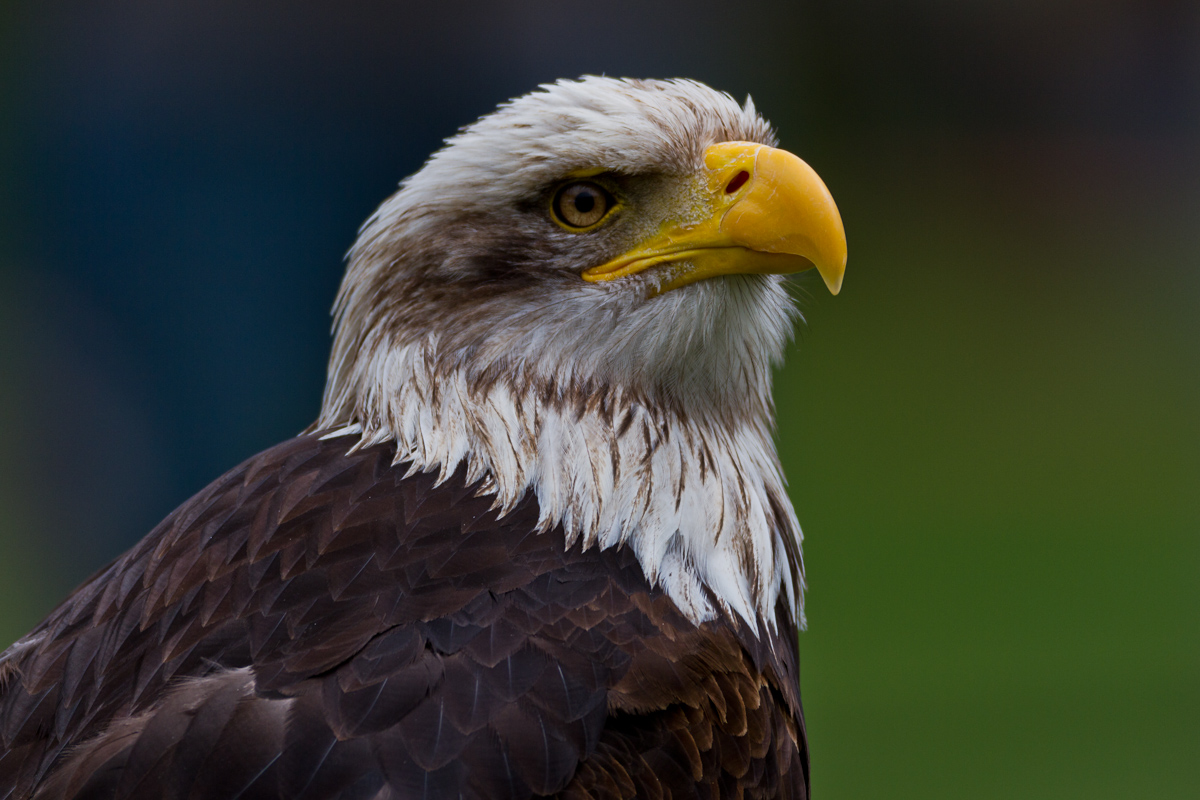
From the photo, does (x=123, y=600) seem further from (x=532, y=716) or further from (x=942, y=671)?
(x=942, y=671)

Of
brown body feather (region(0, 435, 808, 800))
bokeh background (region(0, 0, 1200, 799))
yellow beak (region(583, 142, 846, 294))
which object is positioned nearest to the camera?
brown body feather (region(0, 435, 808, 800))

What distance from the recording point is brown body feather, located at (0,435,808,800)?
156cm

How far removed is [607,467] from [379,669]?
58cm

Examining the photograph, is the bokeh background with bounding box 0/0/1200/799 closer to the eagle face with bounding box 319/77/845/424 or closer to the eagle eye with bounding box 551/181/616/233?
the eagle face with bounding box 319/77/845/424

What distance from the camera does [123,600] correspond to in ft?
6.28

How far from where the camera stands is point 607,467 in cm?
205

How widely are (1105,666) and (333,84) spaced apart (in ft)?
19.9

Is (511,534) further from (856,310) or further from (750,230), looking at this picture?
(856,310)

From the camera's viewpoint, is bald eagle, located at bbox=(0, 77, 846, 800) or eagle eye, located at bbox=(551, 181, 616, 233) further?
eagle eye, located at bbox=(551, 181, 616, 233)

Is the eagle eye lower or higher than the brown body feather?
higher

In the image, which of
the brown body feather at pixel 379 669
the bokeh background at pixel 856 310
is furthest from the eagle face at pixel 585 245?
the bokeh background at pixel 856 310

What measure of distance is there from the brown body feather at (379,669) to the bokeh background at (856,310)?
469cm

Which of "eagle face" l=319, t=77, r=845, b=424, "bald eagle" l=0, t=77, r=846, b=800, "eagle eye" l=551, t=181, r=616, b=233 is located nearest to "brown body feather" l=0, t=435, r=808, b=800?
"bald eagle" l=0, t=77, r=846, b=800

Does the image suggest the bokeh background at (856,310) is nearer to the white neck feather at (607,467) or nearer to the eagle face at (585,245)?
the white neck feather at (607,467)
